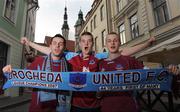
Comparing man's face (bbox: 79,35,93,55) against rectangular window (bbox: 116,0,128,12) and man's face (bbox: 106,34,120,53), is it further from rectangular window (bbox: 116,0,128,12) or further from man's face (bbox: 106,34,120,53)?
rectangular window (bbox: 116,0,128,12)

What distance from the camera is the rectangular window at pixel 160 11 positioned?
1210 centimetres

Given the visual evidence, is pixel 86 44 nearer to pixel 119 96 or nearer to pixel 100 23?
pixel 119 96

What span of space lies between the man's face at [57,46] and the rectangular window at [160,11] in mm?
10475

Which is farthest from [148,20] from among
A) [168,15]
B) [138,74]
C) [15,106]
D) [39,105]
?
[39,105]

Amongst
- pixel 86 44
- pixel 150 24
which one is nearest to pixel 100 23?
pixel 150 24

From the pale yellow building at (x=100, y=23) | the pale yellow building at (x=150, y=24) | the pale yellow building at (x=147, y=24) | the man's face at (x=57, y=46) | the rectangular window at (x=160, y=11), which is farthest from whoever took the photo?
the pale yellow building at (x=100, y=23)

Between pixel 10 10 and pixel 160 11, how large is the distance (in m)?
9.77

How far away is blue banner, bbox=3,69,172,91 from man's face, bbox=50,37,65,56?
1.00 ft

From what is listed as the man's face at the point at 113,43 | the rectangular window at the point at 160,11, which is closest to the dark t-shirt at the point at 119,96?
the man's face at the point at 113,43

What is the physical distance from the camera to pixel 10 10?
13.3 metres

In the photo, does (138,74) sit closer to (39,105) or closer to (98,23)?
(39,105)

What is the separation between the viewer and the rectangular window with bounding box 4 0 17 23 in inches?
496

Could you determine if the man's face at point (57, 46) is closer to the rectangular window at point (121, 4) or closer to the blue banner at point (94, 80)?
the blue banner at point (94, 80)

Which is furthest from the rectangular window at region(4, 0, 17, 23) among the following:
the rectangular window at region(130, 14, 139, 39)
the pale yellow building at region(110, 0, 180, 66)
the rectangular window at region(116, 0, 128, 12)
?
the rectangular window at region(116, 0, 128, 12)
